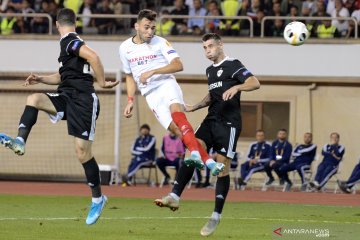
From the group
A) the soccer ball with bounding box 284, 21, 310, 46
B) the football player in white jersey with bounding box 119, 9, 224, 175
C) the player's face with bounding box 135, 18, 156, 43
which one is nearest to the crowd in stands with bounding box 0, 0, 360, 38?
the soccer ball with bounding box 284, 21, 310, 46

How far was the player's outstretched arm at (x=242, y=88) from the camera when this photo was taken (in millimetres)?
13320

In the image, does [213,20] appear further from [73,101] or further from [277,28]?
[73,101]

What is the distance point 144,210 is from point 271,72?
11.5m

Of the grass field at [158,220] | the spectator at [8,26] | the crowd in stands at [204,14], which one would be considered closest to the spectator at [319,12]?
the crowd in stands at [204,14]

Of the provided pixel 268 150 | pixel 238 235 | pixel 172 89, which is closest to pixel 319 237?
pixel 238 235

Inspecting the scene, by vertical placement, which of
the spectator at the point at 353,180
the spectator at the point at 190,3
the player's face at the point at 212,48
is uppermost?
the player's face at the point at 212,48

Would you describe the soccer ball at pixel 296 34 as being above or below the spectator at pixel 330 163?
above

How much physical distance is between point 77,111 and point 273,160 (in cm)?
1439

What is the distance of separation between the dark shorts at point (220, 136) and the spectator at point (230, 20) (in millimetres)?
14617

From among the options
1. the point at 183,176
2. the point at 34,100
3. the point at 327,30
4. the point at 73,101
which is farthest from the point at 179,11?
the point at 34,100

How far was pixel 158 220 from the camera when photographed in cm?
1540

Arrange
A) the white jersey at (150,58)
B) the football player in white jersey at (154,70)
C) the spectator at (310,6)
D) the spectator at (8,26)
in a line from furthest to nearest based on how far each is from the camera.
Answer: the spectator at (8,26)
the spectator at (310,6)
the white jersey at (150,58)
the football player in white jersey at (154,70)

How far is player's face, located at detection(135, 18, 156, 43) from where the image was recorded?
1404cm

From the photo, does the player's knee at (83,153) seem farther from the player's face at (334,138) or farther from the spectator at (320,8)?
the spectator at (320,8)
